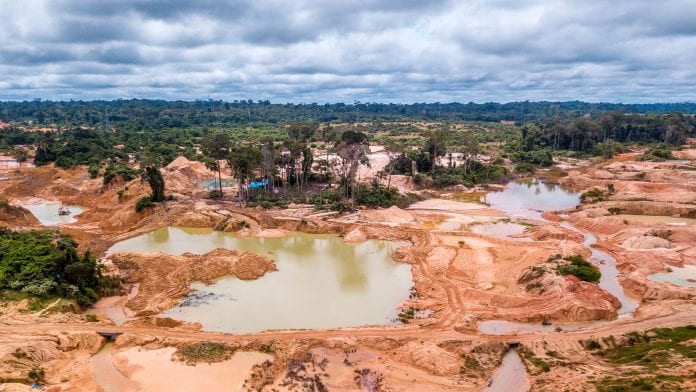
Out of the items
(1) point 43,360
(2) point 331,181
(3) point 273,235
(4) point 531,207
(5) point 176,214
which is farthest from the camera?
(2) point 331,181

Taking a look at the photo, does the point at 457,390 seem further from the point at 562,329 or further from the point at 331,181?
the point at 331,181

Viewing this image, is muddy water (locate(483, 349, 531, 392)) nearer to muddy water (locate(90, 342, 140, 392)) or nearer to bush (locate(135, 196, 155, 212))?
muddy water (locate(90, 342, 140, 392))

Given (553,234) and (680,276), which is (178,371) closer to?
(680,276)

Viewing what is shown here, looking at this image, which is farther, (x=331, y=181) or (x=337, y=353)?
(x=331, y=181)

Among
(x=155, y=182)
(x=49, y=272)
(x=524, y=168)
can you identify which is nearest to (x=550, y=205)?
(x=524, y=168)

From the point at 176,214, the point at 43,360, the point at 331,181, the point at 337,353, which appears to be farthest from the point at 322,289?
the point at 331,181

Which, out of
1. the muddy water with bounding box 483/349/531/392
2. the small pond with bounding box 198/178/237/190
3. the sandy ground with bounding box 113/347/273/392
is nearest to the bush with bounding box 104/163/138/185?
the small pond with bounding box 198/178/237/190
